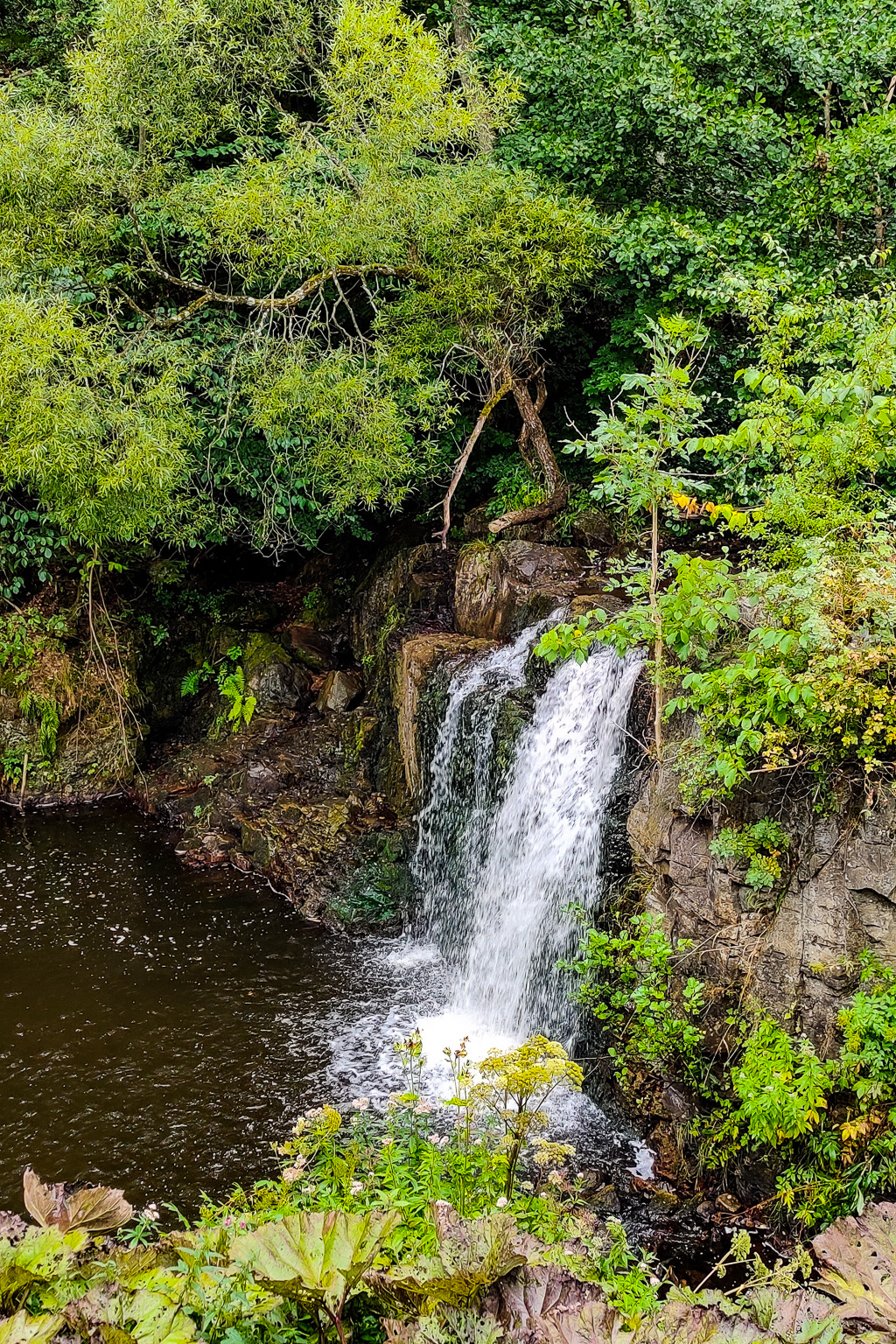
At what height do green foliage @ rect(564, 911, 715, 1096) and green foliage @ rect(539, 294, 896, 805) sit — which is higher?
green foliage @ rect(539, 294, 896, 805)

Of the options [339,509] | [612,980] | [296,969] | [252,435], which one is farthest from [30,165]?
[612,980]

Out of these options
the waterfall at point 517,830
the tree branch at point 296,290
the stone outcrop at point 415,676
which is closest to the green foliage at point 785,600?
the waterfall at point 517,830

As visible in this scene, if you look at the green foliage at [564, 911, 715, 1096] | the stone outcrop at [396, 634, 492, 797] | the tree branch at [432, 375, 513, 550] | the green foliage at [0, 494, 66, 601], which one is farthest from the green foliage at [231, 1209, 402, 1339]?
the green foliage at [0, 494, 66, 601]

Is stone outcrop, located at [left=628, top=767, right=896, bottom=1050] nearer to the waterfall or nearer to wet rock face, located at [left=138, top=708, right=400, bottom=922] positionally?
the waterfall

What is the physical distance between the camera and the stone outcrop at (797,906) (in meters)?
4.32

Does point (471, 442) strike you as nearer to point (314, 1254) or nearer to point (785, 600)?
point (785, 600)

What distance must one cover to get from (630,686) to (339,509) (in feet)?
11.4

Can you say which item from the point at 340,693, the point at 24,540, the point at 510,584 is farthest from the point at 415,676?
the point at 24,540

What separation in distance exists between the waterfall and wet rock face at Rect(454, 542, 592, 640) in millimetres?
370

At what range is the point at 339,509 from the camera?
844cm

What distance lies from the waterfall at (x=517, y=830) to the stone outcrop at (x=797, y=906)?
92cm

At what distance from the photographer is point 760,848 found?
4723mm

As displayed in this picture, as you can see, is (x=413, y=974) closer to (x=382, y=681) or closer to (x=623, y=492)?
(x=382, y=681)

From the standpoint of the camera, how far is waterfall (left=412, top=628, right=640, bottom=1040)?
20.4 ft
